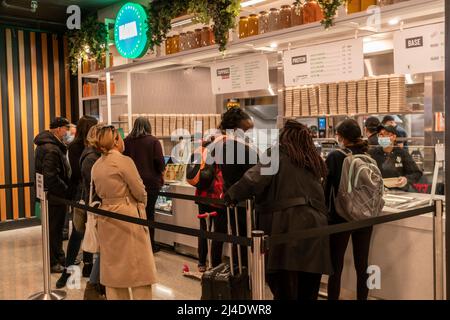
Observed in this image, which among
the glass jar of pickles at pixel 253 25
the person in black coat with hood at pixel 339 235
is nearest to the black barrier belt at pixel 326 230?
the person in black coat with hood at pixel 339 235

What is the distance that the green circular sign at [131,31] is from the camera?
6.68m

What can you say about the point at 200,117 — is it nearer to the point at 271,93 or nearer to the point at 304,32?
the point at 271,93

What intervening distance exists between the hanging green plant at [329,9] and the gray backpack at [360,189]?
1330 mm

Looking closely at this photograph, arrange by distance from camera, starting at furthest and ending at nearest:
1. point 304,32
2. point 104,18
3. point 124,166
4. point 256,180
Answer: point 104,18 < point 304,32 < point 124,166 < point 256,180

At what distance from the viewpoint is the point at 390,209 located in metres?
4.04

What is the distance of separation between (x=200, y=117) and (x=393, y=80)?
3.35 metres

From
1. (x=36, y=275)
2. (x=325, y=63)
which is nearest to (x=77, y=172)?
(x=36, y=275)

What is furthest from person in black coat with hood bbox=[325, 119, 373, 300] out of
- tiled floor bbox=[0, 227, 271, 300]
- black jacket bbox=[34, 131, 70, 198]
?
black jacket bbox=[34, 131, 70, 198]

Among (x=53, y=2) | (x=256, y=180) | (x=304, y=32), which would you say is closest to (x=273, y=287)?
(x=256, y=180)

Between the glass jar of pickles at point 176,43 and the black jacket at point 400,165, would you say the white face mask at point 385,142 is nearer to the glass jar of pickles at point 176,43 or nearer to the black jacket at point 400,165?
the black jacket at point 400,165

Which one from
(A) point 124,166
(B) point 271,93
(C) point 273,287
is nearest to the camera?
(C) point 273,287

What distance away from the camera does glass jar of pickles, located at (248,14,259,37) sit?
17.5 ft

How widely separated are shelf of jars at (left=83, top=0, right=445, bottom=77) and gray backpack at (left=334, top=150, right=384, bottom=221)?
1.30m

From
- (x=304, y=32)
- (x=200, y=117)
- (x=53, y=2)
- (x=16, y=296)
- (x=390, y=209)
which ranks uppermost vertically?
(x=53, y=2)
